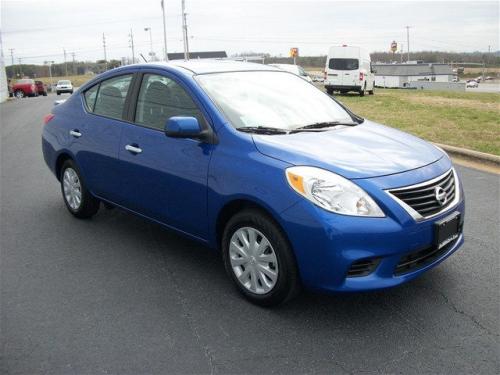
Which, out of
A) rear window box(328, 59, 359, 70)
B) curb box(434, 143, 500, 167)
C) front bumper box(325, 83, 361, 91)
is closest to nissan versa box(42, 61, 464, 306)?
curb box(434, 143, 500, 167)

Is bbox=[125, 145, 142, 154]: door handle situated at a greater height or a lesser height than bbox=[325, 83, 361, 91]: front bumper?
lesser

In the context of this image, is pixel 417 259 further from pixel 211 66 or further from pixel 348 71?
pixel 348 71

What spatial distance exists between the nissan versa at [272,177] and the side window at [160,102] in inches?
0.5

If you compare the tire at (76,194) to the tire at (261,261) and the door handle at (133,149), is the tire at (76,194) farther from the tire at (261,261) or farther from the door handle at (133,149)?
the tire at (261,261)

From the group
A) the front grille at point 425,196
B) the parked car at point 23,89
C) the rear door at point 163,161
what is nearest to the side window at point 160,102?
the rear door at point 163,161

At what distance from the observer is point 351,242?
3.15 metres

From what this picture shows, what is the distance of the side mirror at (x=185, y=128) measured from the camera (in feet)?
12.4

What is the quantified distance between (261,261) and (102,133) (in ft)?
7.46

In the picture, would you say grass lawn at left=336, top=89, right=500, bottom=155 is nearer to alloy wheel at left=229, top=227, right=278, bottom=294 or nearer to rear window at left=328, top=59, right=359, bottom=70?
alloy wheel at left=229, top=227, right=278, bottom=294

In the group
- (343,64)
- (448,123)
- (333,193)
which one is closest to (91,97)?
(333,193)

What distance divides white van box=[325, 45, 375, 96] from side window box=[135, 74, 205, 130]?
73.4ft

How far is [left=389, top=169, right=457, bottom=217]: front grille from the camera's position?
3.29 m

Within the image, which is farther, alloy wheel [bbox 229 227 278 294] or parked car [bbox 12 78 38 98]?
parked car [bbox 12 78 38 98]

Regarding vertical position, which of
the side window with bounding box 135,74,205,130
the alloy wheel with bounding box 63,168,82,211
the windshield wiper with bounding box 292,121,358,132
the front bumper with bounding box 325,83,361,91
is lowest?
the alloy wheel with bounding box 63,168,82,211
